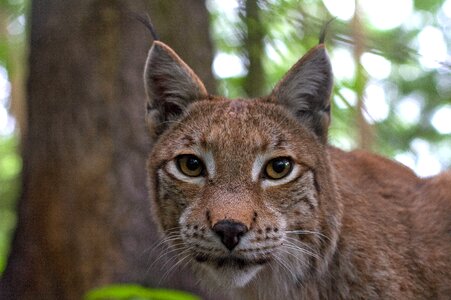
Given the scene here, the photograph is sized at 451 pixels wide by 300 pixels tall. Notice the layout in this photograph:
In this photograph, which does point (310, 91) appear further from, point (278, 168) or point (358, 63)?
point (358, 63)

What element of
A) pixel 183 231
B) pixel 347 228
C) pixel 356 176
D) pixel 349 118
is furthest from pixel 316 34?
pixel 183 231

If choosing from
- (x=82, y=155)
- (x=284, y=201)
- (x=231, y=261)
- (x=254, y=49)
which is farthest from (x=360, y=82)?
(x=82, y=155)

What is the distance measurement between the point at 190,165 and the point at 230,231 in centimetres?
80

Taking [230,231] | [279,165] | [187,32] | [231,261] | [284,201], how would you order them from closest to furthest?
[230,231] → [231,261] → [284,201] → [279,165] → [187,32]

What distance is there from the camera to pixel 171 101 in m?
5.37

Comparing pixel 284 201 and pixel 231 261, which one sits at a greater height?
pixel 284 201

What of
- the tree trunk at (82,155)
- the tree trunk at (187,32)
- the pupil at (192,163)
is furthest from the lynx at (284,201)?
the tree trunk at (187,32)

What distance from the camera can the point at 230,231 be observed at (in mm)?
4141

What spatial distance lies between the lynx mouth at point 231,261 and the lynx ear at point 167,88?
3.97 feet

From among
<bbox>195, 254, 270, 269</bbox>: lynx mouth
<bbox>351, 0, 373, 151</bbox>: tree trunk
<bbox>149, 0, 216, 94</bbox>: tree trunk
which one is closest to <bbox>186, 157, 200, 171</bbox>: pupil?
<bbox>195, 254, 270, 269</bbox>: lynx mouth

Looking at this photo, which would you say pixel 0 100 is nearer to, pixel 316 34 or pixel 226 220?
pixel 316 34

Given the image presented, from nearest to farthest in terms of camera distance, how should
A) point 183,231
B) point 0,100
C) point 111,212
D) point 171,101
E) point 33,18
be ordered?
point 183,231 < point 171,101 < point 111,212 < point 33,18 < point 0,100

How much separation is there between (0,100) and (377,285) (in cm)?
1304

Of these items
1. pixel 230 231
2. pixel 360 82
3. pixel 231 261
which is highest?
pixel 360 82
